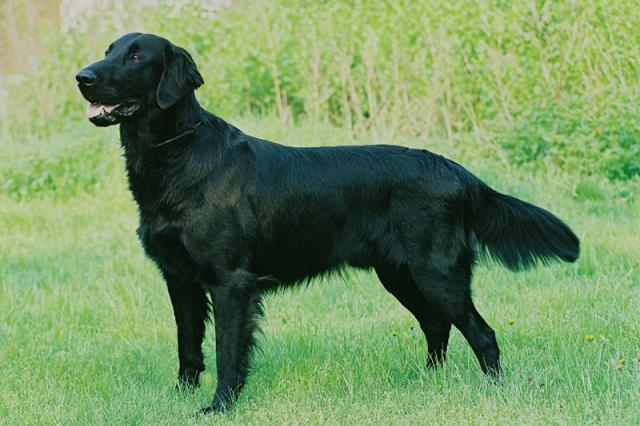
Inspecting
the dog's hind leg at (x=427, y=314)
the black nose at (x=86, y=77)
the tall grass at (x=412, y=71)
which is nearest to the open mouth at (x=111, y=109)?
the black nose at (x=86, y=77)

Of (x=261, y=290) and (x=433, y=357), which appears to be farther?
(x=433, y=357)

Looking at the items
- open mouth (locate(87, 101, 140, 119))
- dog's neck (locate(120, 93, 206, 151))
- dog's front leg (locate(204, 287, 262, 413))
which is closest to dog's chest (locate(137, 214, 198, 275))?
dog's front leg (locate(204, 287, 262, 413))

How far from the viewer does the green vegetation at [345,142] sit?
407 cm

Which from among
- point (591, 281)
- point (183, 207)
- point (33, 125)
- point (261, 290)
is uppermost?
point (183, 207)

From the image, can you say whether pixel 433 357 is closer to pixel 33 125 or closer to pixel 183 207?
pixel 183 207

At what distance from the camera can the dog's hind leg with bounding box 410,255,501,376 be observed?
13.9 feet

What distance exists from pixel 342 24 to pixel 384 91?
56.8 inches

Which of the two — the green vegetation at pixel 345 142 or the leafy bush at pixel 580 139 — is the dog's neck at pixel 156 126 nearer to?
the green vegetation at pixel 345 142

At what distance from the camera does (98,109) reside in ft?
13.2

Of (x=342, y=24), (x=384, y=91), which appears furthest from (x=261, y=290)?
(x=342, y=24)

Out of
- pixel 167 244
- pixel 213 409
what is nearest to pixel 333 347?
pixel 213 409

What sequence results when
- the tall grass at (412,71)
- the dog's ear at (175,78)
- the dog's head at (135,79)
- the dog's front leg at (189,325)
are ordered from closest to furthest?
the dog's head at (135,79), the dog's ear at (175,78), the dog's front leg at (189,325), the tall grass at (412,71)

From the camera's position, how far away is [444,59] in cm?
1011

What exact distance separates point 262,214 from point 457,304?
3.33 feet
